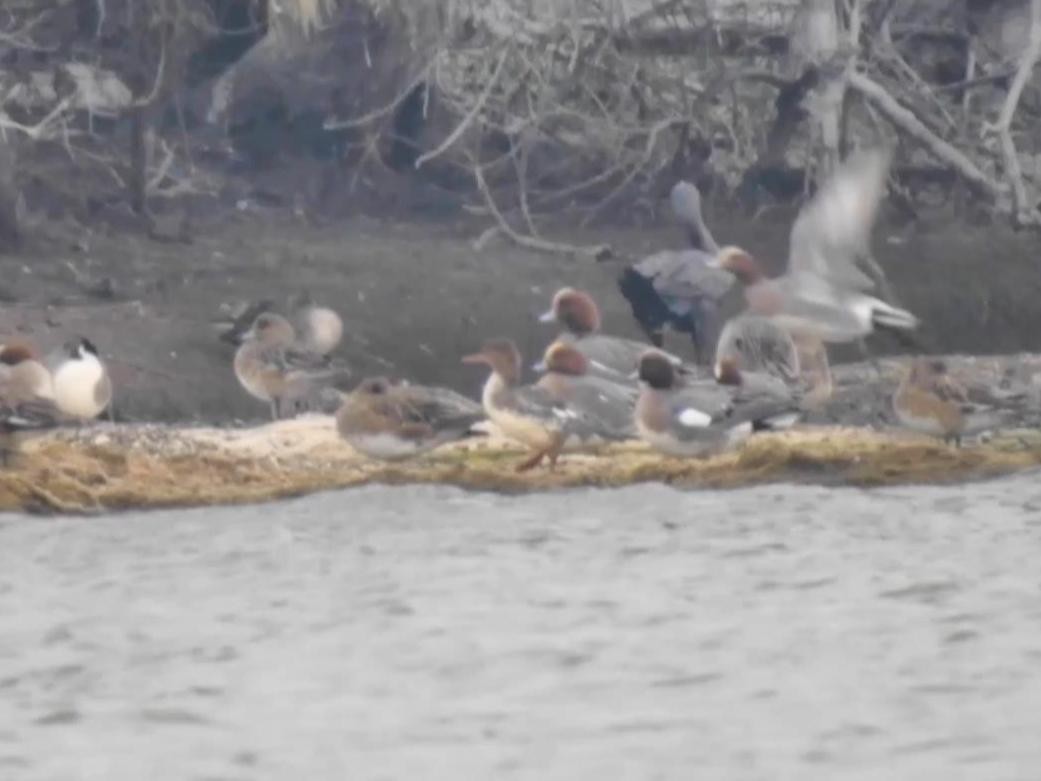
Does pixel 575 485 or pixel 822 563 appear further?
pixel 575 485

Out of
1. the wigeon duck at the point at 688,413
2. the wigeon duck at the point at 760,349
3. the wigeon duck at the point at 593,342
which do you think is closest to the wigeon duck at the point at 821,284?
the wigeon duck at the point at 760,349

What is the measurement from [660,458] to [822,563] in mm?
1523

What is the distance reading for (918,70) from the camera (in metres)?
14.0

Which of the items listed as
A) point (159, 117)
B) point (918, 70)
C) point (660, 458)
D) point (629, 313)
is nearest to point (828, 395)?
point (660, 458)

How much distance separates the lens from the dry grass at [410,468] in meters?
8.38

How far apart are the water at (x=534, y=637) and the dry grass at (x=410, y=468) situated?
0.13 metres

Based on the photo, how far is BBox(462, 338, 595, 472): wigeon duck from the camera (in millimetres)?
8594

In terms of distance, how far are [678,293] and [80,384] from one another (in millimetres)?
2741

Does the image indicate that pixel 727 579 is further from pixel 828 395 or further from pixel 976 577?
pixel 828 395

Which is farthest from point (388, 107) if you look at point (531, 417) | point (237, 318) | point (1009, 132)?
point (531, 417)

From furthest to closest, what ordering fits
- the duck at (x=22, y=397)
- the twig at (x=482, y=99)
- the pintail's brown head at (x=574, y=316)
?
the twig at (x=482, y=99) → the pintail's brown head at (x=574, y=316) → the duck at (x=22, y=397)

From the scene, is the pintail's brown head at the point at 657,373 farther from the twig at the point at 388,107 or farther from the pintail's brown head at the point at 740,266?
the twig at the point at 388,107

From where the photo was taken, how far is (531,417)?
28.4ft

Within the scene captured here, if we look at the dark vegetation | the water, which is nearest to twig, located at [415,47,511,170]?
the dark vegetation
